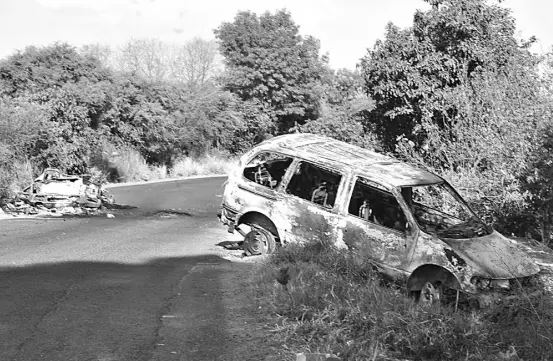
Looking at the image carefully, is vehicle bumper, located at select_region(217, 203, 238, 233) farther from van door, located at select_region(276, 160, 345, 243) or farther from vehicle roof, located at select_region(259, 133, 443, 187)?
vehicle roof, located at select_region(259, 133, 443, 187)

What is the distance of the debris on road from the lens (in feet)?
49.1

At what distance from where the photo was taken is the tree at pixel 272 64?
50000mm

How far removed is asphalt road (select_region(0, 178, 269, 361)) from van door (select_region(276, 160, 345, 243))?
104cm

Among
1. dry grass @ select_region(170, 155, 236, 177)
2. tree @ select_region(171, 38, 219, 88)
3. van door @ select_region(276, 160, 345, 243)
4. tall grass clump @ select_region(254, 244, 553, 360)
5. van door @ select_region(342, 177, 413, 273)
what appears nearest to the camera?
tall grass clump @ select_region(254, 244, 553, 360)

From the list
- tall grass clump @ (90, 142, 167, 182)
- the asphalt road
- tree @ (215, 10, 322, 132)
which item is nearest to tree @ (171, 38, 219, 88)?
tree @ (215, 10, 322, 132)

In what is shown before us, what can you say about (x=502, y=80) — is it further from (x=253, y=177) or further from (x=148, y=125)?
(x=148, y=125)

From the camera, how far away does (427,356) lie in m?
4.83

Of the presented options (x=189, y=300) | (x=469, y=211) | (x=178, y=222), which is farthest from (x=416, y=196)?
(x=189, y=300)

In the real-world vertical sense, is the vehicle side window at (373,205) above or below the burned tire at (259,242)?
above

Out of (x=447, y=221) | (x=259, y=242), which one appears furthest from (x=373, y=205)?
(x=259, y=242)

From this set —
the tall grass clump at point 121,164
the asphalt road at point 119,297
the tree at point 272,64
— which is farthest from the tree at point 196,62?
the asphalt road at point 119,297

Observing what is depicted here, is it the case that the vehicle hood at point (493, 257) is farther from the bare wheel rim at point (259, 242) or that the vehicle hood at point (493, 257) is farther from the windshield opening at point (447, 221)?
the bare wheel rim at point (259, 242)

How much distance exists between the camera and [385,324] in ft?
17.2

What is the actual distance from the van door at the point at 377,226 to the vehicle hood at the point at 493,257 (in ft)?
2.13
